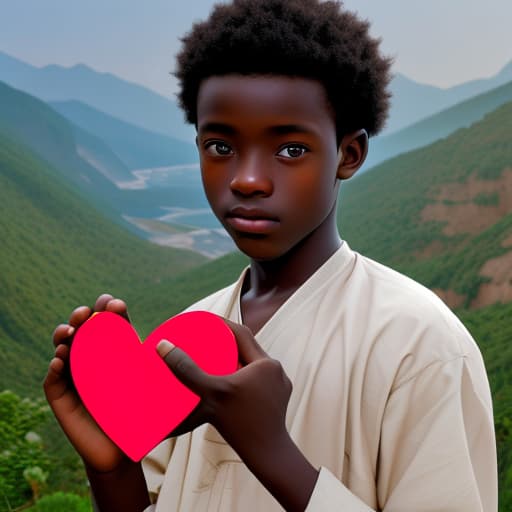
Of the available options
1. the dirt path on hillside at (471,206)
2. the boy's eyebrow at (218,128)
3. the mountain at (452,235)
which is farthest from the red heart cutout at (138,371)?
the dirt path on hillside at (471,206)

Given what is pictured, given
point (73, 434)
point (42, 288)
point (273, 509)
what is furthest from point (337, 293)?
point (42, 288)

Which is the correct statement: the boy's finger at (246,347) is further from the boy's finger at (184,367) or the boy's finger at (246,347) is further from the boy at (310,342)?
the boy's finger at (184,367)

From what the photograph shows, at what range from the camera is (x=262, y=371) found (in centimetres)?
113

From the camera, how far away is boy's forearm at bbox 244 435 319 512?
1.14 m

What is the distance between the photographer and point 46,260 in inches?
426

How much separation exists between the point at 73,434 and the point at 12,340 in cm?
740

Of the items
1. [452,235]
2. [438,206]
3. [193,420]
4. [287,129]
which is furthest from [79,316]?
[438,206]

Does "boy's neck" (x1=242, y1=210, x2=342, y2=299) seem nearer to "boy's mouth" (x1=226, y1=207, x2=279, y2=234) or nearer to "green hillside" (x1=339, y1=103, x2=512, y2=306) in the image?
"boy's mouth" (x1=226, y1=207, x2=279, y2=234)

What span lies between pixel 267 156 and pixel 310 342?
37cm

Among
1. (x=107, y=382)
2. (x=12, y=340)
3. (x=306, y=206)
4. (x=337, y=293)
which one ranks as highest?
(x=306, y=206)

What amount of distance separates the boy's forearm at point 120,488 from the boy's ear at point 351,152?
73 cm

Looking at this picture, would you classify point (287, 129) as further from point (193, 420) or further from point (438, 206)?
point (438, 206)

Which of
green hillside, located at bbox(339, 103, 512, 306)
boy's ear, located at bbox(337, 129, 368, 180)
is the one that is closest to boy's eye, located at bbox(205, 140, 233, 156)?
boy's ear, located at bbox(337, 129, 368, 180)

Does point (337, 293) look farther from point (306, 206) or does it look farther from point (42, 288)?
point (42, 288)
